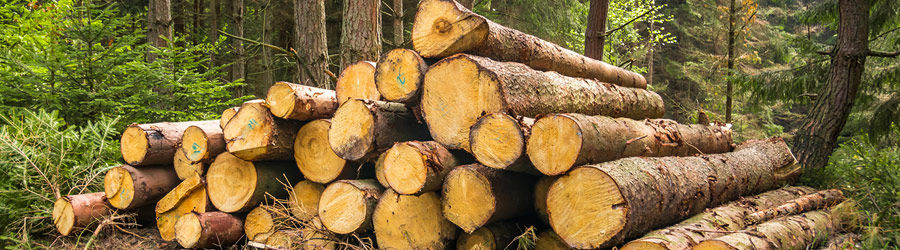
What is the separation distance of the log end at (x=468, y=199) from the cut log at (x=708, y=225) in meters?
0.76

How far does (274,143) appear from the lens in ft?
11.1

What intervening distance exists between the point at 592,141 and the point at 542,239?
0.75 metres

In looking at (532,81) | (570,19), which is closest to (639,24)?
(570,19)

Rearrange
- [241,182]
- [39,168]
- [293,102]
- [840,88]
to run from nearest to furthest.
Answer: [293,102] < [241,182] < [39,168] < [840,88]

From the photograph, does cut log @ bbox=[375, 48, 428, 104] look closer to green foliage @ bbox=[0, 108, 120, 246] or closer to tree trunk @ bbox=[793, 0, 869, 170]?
green foliage @ bbox=[0, 108, 120, 246]

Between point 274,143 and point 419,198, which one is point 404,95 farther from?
point 274,143

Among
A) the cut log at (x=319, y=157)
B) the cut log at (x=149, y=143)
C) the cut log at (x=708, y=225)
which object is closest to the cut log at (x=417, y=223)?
the cut log at (x=319, y=157)

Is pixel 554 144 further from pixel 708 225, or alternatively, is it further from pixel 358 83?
pixel 358 83

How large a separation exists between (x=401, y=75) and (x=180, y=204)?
7.44 ft

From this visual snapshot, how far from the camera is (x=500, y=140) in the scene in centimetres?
258

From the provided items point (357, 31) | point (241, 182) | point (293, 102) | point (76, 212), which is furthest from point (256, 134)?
point (357, 31)

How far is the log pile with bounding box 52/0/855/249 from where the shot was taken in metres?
2.51

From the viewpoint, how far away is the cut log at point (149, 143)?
153 inches

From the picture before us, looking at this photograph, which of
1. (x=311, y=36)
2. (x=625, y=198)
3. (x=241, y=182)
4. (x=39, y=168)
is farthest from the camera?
(x=311, y=36)
